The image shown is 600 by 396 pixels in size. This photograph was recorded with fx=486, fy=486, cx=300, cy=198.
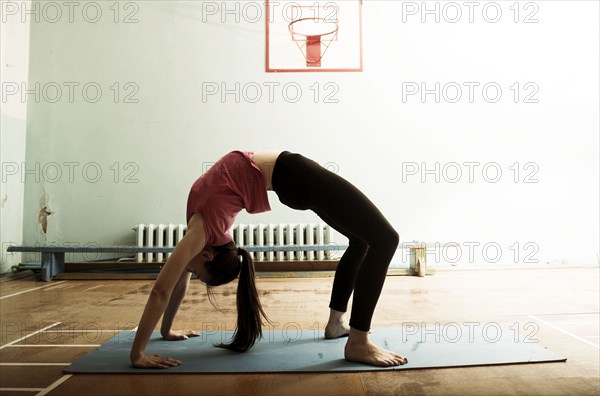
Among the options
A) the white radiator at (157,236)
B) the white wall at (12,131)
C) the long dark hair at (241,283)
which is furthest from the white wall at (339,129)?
the long dark hair at (241,283)

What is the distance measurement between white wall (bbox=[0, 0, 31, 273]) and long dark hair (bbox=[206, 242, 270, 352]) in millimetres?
3444

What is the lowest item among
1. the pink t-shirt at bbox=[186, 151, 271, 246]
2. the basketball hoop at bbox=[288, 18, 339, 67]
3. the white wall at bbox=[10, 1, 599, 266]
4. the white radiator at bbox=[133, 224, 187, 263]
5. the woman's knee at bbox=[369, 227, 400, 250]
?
the white radiator at bbox=[133, 224, 187, 263]

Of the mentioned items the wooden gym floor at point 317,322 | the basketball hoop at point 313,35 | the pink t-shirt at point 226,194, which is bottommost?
the wooden gym floor at point 317,322

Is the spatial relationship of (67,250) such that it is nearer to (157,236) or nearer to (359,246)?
(157,236)

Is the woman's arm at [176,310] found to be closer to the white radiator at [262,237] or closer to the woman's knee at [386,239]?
the woman's knee at [386,239]

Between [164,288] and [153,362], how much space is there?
0.29m


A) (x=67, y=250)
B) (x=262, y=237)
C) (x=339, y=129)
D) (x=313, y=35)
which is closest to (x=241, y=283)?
(x=262, y=237)

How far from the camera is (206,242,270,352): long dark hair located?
1.77 m

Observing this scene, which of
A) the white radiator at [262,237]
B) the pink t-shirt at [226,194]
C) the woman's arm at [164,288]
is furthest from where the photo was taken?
the white radiator at [262,237]

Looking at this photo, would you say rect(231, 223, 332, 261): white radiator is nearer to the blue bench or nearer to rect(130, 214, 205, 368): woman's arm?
the blue bench

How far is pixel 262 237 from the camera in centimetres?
455

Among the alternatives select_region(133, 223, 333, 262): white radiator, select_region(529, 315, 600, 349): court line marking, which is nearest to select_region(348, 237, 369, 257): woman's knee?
select_region(529, 315, 600, 349): court line marking

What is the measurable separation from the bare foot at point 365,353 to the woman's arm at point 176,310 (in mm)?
690

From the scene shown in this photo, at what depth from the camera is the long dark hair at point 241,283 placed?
1768 millimetres
